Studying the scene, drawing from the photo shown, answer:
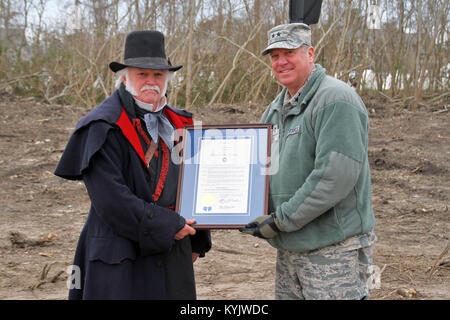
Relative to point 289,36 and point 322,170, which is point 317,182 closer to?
point 322,170

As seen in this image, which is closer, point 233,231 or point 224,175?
point 224,175

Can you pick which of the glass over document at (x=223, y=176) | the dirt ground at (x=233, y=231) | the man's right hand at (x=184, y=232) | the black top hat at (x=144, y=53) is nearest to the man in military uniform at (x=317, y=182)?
the glass over document at (x=223, y=176)

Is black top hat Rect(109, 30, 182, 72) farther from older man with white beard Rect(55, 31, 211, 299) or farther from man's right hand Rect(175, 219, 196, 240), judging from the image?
man's right hand Rect(175, 219, 196, 240)

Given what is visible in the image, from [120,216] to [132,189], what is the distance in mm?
197

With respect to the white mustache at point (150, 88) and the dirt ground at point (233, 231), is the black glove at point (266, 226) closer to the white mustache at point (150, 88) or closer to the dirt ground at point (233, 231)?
the white mustache at point (150, 88)

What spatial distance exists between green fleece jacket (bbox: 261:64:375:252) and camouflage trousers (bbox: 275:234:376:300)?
0.25ft

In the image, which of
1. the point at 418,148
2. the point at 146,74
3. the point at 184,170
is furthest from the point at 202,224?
the point at 418,148

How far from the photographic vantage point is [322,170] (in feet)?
9.10

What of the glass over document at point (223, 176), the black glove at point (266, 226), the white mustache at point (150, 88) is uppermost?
the white mustache at point (150, 88)

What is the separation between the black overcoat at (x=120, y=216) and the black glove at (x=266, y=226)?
Result: 0.40 meters

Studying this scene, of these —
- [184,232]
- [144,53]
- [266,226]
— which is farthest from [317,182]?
[144,53]

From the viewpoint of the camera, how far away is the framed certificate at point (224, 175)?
3100 mm

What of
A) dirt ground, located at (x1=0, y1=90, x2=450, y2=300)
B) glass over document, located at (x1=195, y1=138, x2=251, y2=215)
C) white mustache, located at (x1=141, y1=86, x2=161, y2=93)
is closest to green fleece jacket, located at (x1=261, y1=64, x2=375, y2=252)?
glass over document, located at (x1=195, y1=138, x2=251, y2=215)

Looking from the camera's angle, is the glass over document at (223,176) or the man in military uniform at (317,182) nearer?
the man in military uniform at (317,182)
